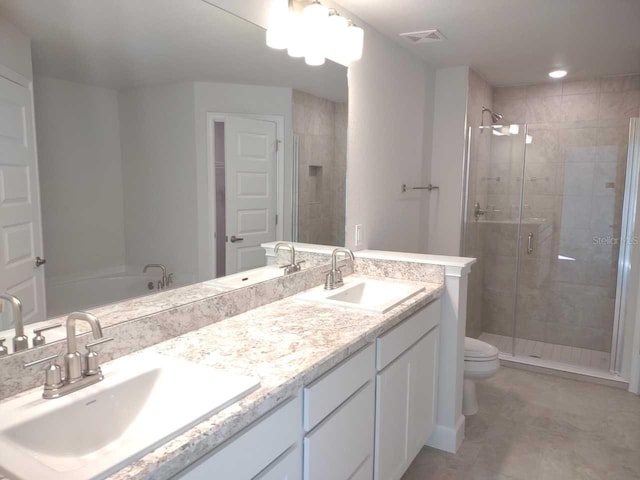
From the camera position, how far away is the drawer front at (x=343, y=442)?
4.64 ft

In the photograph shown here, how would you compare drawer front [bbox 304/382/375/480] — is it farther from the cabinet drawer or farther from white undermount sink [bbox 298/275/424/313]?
white undermount sink [bbox 298/275/424/313]

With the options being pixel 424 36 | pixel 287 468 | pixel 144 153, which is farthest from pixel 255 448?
pixel 424 36

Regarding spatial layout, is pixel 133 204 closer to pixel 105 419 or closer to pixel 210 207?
pixel 210 207

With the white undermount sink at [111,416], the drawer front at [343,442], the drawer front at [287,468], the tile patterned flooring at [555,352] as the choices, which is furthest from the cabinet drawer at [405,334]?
the tile patterned flooring at [555,352]

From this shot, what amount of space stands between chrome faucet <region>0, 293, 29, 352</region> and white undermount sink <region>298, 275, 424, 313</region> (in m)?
1.14

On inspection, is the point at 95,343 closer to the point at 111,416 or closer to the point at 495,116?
the point at 111,416

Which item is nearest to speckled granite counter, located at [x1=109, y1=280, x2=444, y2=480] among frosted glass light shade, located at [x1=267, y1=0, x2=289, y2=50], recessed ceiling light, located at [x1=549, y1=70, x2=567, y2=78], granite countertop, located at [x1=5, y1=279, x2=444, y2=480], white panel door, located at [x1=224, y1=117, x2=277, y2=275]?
granite countertop, located at [x1=5, y1=279, x2=444, y2=480]

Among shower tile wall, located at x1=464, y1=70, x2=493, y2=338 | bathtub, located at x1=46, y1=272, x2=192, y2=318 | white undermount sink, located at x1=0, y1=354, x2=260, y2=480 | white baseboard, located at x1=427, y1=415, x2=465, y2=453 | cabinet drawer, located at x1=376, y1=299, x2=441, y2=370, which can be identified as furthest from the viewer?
shower tile wall, located at x1=464, y1=70, x2=493, y2=338

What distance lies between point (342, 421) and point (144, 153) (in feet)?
3.47

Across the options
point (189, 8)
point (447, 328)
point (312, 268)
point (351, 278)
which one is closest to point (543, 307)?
point (447, 328)

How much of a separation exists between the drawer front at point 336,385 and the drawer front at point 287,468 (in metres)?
0.08

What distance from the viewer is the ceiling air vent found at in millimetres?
2898

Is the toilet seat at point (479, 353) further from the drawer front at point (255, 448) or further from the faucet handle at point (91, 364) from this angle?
the faucet handle at point (91, 364)

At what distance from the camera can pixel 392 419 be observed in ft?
6.47
